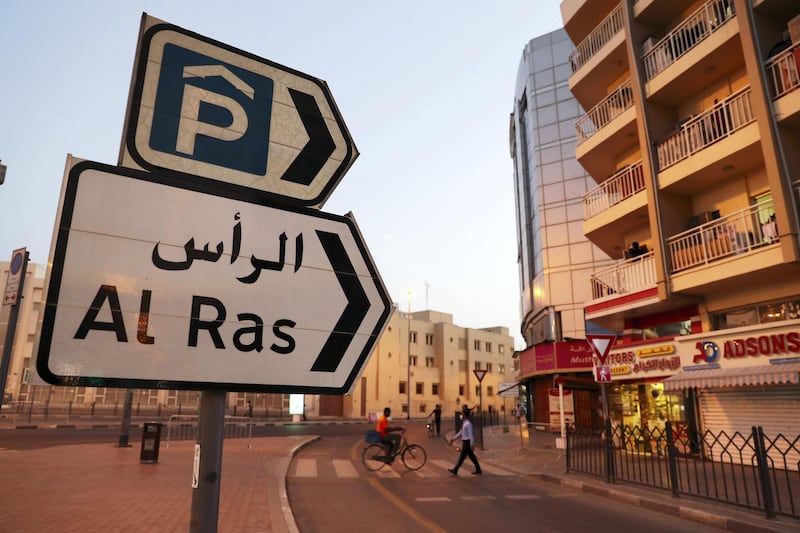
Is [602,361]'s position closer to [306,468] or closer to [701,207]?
[701,207]

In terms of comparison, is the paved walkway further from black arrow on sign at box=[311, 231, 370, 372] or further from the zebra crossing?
black arrow on sign at box=[311, 231, 370, 372]

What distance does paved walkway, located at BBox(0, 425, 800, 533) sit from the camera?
7680mm

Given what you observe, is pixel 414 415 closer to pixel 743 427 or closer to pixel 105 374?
pixel 743 427

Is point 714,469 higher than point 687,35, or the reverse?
point 687,35

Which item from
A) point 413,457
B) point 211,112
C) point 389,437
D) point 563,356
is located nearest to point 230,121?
point 211,112

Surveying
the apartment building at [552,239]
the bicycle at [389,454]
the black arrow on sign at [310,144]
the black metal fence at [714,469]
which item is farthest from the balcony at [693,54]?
the black arrow on sign at [310,144]

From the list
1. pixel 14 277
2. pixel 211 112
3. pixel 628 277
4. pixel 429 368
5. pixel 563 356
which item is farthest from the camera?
pixel 429 368

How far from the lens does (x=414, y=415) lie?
63719 mm

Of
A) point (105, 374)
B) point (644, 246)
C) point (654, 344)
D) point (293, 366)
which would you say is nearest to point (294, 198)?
point (293, 366)

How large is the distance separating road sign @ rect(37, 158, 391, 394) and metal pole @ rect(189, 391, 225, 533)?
13 centimetres

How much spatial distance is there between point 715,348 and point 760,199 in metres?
4.37

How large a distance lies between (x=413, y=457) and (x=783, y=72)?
46.6 ft

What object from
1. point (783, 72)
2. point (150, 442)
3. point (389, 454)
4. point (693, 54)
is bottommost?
point (389, 454)

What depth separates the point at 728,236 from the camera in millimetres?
14695
